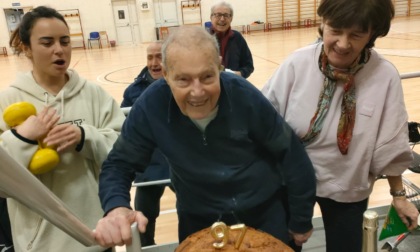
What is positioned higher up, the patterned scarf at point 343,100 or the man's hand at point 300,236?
the patterned scarf at point 343,100

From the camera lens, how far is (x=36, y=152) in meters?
1.29

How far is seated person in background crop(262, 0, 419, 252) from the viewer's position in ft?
4.29

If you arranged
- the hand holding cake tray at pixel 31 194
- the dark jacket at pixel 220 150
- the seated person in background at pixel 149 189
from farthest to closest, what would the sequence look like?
the seated person in background at pixel 149 189 < the dark jacket at pixel 220 150 < the hand holding cake tray at pixel 31 194

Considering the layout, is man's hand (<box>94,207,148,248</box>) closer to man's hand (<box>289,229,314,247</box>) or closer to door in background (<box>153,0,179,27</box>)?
man's hand (<box>289,229,314,247</box>)

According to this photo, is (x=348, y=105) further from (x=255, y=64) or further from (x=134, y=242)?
(x=255, y=64)

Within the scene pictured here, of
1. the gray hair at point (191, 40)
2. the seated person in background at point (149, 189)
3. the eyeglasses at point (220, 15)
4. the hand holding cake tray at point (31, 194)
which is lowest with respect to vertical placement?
the seated person in background at point (149, 189)

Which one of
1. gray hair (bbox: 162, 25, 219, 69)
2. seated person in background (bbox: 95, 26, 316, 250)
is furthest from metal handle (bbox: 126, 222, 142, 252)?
gray hair (bbox: 162, 25, 219, 69)

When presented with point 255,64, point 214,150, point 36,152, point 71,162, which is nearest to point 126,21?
point 255,64

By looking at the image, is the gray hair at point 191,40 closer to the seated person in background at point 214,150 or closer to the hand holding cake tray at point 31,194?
the seated person in background at point 214,150

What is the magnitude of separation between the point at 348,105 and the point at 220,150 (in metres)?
0.55

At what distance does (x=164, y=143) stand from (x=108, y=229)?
1.28 feet

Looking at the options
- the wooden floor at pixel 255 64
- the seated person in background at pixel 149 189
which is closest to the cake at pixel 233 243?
the seated person in background at pixel 149 189

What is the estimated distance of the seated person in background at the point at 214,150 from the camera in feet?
3.59

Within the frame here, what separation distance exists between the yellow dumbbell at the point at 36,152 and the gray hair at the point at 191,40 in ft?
1.85
